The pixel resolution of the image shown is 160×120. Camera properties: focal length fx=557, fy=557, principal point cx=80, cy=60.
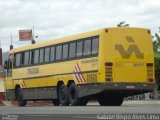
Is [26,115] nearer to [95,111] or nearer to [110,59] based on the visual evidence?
[95,111]

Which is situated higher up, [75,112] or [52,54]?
[52,54]

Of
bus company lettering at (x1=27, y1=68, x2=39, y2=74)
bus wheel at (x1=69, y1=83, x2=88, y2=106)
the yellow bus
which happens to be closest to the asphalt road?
the yellow bus

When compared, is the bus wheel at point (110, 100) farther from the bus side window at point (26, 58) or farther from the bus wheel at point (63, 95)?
the bus side window at point (26, 58)

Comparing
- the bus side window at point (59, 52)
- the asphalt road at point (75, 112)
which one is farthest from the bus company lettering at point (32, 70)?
the asphalt road at point (75, 112)

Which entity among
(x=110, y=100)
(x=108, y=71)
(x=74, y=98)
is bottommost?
(x=110, y=100)

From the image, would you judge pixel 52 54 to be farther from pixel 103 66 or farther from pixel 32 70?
pixel 103 66

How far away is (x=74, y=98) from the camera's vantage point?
842 inches

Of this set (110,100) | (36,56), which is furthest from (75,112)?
(36,56)

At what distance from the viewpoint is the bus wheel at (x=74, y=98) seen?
21.1 metres

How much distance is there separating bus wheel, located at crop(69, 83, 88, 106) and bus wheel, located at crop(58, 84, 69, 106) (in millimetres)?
248

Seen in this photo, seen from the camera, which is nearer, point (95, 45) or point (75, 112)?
point (75, 112)

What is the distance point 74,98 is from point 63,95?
114cm

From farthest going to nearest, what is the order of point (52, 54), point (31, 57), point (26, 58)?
point (26, 58)
point (31, 57)
point (52, 54)

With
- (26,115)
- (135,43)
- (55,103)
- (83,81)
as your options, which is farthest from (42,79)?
(26,115)
